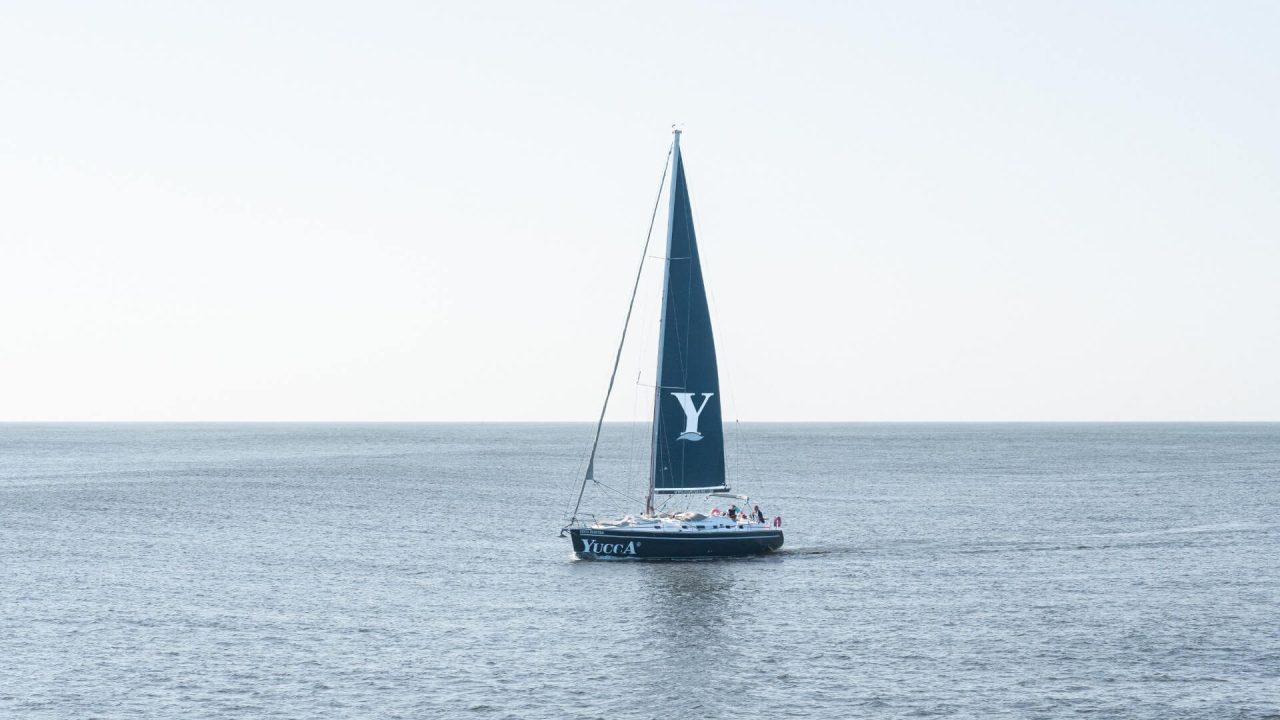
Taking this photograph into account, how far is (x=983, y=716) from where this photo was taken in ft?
140

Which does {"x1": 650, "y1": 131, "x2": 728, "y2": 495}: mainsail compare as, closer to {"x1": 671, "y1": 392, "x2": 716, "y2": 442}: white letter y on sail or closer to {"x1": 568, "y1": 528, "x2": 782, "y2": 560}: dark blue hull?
{"x1": 671, "y1": 392, "x2": 716, "y2": 442}: white letter y on sail

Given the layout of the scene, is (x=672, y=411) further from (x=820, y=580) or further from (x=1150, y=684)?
(x=1150, y=684)

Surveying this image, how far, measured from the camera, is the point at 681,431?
74.0 meters

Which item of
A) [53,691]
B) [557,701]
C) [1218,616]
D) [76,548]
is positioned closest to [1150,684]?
[1218,616]

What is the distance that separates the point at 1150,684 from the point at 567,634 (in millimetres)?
23086

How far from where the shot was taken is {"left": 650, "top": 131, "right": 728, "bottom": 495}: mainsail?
2847 inches

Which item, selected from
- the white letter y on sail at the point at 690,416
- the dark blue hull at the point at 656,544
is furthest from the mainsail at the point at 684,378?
the dark blue hull at the point at 656,544

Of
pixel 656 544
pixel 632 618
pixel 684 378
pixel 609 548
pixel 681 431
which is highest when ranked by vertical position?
pixel 684 378

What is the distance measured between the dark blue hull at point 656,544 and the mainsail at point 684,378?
9.08 ft

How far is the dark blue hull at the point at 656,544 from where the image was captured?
7262 centimetres

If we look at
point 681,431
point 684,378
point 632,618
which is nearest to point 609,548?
point 681,431

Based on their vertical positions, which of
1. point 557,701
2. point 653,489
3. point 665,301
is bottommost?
point 557,701

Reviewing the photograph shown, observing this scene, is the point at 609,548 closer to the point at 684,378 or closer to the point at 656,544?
the point at 656,544

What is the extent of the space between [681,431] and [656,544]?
6523 mm
